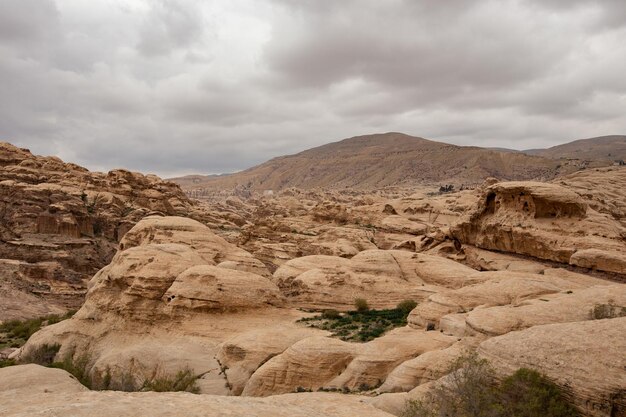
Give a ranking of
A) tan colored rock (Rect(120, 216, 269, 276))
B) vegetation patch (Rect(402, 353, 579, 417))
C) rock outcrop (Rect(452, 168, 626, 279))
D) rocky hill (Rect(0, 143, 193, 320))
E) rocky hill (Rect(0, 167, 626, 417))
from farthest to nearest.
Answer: rocky hill (Rect(0, 143, 193, 320)) < tan colored rock (Rect(120, 216, 269, 276)) < rock outcrop (Rect(452, 168, 626, 279)) < rocky hill (Rect(0, 167, 626, 417)) < vegetation patch (Rect(402, 353, 579, 417))

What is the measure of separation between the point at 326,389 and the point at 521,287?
39.7 feet

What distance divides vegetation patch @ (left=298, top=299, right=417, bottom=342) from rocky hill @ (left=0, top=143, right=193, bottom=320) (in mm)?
34448

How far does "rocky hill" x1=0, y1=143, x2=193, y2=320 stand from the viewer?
49438 millimetres

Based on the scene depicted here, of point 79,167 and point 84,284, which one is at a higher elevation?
point 79,167

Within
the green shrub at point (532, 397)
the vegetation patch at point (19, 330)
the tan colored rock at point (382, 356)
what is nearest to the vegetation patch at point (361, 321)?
the tan colored rock at point (382, 356)

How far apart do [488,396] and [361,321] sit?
14042 mm

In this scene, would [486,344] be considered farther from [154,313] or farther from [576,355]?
[154,313]

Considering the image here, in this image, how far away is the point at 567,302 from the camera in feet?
61.1

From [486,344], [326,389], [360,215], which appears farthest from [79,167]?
[486,344]

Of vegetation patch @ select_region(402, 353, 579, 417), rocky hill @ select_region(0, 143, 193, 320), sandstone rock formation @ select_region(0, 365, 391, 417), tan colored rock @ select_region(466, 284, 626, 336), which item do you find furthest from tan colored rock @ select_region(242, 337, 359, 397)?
rocky hill @ select_region(0, 143, 193, 320)

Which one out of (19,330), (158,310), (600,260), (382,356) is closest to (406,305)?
(382,356)

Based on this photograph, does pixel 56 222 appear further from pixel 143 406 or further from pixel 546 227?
pixel 143 406

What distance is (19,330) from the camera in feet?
123

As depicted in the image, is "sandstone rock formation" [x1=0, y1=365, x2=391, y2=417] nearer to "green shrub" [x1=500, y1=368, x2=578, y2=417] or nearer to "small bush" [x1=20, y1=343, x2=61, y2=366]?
"green shrub" [x1=500, y1=368, x2=578, y2=417]
